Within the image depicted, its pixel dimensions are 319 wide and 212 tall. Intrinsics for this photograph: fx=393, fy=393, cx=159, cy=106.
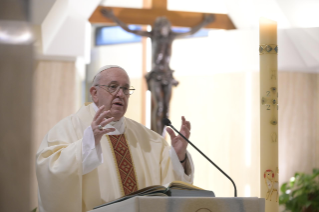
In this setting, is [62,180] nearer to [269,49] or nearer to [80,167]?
[80,167]

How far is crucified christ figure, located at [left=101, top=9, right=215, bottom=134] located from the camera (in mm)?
5336

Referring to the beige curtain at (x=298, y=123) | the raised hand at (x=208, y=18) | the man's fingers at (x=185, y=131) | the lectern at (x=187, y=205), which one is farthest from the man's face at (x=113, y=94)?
the beige curtain at (x=298, y=123)

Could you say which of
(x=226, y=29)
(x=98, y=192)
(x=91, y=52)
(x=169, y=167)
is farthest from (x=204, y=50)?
(x=98, y=192)

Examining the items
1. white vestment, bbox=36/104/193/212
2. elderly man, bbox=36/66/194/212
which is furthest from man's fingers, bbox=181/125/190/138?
white vestment, bbox=36/104/193/212

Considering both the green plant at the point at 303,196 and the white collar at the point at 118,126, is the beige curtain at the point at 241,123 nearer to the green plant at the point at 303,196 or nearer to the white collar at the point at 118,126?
the green plant at the point at 303,196

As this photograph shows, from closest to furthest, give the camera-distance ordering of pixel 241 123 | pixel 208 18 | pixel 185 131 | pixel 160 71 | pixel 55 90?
pixel 185 131, pixel 160 71, pixel 55 90, pixel 208 18, pixel 241 123

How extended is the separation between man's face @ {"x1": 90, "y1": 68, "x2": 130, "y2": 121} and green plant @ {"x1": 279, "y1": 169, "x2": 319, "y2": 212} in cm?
300

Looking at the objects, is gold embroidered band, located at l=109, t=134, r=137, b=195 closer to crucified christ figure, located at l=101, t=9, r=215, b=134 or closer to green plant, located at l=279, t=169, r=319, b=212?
crucified christ figure, located at l=101, t=9, r=215, b=134

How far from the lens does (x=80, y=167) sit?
7.48ft

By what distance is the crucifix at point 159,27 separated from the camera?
5.35m

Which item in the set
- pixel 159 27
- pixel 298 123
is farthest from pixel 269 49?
pixel 298 123

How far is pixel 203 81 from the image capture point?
6.13 meters

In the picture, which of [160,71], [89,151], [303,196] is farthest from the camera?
[160,71]

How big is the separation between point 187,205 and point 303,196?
3.82 meters
